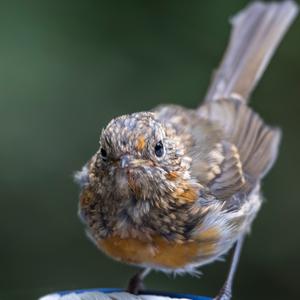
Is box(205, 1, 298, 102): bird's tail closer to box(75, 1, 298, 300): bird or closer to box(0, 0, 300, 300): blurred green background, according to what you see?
box(75, 1, 298, 300): bird

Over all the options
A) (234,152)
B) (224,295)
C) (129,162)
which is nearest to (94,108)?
(234,152)

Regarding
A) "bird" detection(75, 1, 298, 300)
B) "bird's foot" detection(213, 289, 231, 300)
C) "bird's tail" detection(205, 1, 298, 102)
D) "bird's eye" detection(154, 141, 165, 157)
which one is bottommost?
"bird's foot" detection(213, 289, 231, 300)

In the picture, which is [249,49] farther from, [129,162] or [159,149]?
[129,162]

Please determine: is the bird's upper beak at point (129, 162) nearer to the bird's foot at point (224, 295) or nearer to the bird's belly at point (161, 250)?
the bird's belly at point (161, 250)

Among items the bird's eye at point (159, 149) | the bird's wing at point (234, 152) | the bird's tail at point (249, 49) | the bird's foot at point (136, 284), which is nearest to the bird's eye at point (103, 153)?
the bird's eye at point (159, 149)

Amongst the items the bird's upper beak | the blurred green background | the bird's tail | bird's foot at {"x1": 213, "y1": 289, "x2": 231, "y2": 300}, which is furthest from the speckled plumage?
the blurred green background
